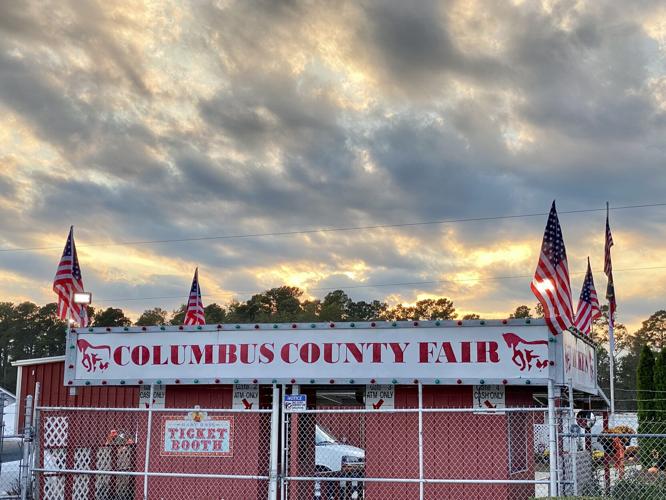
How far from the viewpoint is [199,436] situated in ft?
47.7

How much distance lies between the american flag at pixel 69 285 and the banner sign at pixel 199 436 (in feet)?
28.0

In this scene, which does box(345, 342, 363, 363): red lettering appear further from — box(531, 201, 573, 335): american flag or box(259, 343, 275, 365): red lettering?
box(531, 201, 573, 335): american flag

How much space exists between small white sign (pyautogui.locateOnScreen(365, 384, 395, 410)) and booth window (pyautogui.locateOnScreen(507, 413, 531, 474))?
2.10 metres

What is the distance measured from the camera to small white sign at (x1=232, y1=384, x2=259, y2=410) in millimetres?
15562

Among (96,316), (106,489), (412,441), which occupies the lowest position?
(106,489)

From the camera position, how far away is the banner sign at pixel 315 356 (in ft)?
45.9

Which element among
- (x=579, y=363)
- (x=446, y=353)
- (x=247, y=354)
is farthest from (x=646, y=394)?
(x=247, y=354)

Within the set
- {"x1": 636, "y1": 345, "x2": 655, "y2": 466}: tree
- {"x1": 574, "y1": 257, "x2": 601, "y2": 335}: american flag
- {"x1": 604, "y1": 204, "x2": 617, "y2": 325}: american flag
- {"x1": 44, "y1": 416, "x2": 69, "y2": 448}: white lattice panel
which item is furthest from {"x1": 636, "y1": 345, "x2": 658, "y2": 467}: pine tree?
{"x1": 44, "y1": 416, "x2": 69, "y2": 448}: white lattice panel

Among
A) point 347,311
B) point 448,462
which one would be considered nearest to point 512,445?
point 448,462

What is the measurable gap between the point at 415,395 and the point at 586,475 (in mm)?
3911

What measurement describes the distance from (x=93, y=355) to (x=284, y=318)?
73.4m

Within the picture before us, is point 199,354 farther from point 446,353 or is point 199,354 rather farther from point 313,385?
point 446,353

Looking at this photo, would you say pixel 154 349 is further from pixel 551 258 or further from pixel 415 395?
pixel 551 258

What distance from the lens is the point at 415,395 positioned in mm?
14898
